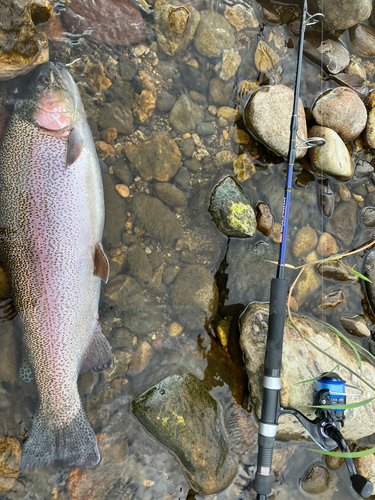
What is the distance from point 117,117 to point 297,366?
273cm

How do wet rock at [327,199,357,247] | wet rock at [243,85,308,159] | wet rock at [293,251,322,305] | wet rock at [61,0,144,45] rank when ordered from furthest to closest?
wet rock at [327,199,357,247], wet rock at [293,251,322,305], wet rock at [243,85,308,159], wet rock at [61,0,144,45]

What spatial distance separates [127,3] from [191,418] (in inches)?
145

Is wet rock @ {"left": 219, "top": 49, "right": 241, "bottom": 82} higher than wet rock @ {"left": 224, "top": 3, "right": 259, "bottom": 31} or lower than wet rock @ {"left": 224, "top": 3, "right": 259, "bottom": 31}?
lower

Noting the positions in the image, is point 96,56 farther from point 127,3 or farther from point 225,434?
point 225,434

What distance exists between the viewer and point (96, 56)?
2816mm

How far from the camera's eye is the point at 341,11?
318 cm

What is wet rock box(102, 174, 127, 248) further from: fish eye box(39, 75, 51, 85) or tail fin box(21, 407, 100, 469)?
tail fin box(21, 407, 100, 469)

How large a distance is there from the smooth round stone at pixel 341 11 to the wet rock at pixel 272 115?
94cm

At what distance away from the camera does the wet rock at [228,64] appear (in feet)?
9.98

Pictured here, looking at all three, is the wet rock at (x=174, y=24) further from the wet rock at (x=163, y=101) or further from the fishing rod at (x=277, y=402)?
the fishing rod at (x=277, y=402)

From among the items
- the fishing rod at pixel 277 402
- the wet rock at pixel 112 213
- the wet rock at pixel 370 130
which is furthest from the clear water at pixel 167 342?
the fishing rod at pixel 277 402

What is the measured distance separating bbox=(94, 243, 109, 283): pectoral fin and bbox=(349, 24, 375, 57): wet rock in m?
3.40

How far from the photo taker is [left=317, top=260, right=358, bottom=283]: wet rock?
3252mm

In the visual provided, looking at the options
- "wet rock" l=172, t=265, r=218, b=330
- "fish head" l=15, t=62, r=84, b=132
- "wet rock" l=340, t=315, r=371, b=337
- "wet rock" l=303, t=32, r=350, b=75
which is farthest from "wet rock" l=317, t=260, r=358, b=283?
"fish head" l=15, t=62, r=84, b=132
